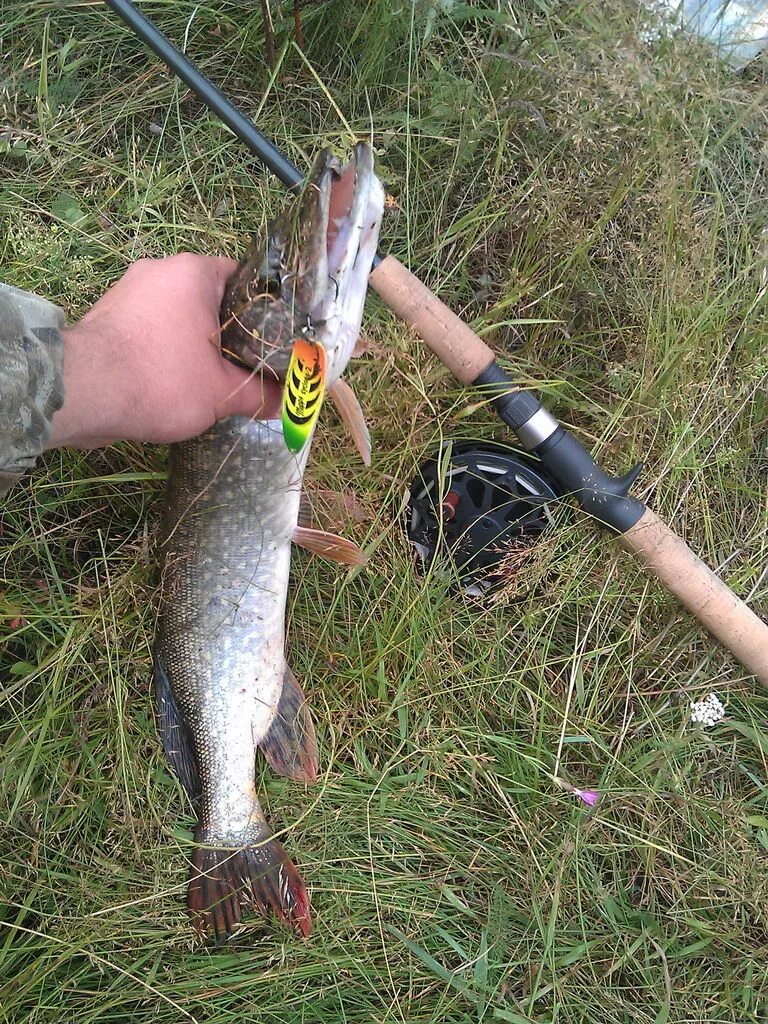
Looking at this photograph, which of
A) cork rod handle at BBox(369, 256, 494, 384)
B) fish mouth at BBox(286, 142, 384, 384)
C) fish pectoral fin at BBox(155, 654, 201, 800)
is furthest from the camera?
fish pectoral fin at BBox(155, 654, 201, 800)

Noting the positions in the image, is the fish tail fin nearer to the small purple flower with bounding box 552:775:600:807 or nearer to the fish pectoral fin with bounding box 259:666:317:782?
the fish pectoral fin with bounding box 259:666:317:782

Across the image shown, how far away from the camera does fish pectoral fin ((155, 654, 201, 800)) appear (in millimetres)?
1638

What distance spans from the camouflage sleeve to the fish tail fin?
3.09ft

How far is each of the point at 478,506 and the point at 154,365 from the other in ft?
2.58

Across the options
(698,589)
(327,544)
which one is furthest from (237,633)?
(698,589)

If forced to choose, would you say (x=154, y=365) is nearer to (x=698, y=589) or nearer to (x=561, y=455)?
(x=561, y=455)

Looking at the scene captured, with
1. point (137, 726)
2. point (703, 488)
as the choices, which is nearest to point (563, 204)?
point (703, 488)

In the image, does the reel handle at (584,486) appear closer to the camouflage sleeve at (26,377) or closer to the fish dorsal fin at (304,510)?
the fish dorsal fin at (304,510)

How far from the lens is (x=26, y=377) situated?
1.18 meters

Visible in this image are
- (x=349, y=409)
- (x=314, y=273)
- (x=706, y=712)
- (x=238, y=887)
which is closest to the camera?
(x=314, y=273)

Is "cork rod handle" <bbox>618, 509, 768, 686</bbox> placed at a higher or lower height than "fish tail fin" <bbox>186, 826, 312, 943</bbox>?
higher

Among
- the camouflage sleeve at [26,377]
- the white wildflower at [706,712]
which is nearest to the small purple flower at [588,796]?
the white wildflower at [706,712]

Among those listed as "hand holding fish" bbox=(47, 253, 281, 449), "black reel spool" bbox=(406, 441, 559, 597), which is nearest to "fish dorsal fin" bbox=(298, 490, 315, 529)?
"black reel spool" bbox=(406, 441, 559, 597)

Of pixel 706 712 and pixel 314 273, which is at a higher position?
pixel 314 273
